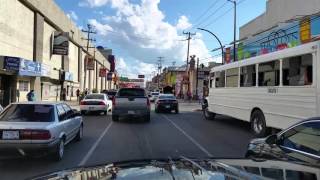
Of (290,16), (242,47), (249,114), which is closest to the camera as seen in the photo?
(249,114)

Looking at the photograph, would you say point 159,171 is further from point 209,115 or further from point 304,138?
point 209,115

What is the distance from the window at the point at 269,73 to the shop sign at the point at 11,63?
60.7 feet

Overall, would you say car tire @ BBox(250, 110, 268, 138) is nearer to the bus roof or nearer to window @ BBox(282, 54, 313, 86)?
the bus roof

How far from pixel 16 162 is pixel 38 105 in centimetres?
158

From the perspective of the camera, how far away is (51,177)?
3711 millimetres

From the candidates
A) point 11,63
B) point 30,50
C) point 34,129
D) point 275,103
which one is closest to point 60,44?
point 30,50

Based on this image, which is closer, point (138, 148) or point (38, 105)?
point (38, 105)

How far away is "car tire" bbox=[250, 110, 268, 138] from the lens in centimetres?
1755

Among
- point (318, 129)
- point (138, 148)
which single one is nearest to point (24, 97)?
point (138, 148)

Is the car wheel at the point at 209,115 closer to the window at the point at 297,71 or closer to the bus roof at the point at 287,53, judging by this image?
the bus roof at the point at 287,53

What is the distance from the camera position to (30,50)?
131ft

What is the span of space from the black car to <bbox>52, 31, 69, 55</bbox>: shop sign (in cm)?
4239

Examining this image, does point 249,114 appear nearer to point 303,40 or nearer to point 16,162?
point 16,162

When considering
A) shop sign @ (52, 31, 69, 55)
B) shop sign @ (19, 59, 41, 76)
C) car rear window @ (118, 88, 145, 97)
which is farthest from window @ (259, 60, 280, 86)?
shop sign @ (52, 31, 69, 55)
